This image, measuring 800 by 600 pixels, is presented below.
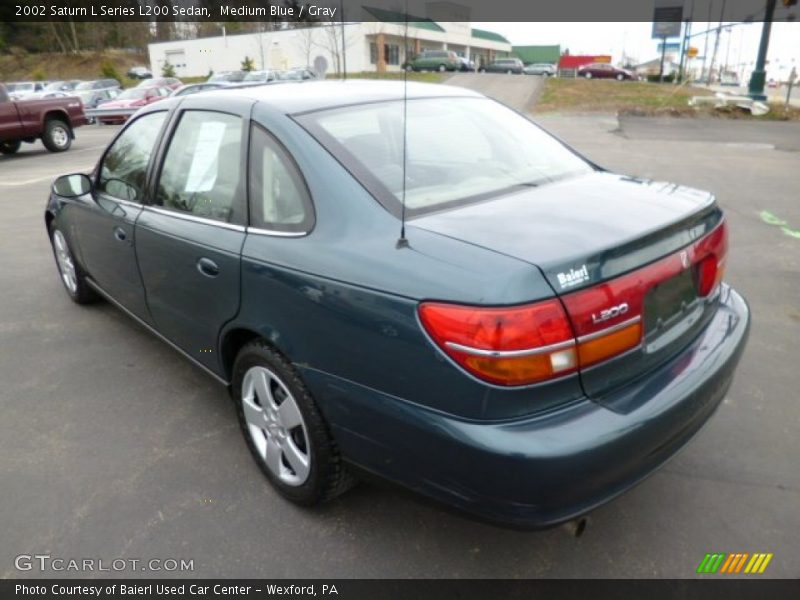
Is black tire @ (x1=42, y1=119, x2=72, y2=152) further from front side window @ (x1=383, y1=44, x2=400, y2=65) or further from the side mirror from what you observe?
the side mirror

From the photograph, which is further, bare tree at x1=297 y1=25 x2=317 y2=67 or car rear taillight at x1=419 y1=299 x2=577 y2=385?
bare tree at x1=297 y1=25 x2=317 y2=67

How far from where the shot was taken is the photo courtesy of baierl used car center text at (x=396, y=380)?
5.83ft

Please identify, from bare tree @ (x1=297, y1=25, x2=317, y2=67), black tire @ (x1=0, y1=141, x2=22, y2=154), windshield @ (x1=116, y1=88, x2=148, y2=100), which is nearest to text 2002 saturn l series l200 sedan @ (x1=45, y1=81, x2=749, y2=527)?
black tire @ (x1=0, y1=141, x2=22, y2=154)

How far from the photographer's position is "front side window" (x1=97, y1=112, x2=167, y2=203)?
10.7 ft

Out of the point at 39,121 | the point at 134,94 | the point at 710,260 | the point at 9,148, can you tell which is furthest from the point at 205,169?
the point at 134,94

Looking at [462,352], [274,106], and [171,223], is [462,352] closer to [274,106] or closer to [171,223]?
[274,106]

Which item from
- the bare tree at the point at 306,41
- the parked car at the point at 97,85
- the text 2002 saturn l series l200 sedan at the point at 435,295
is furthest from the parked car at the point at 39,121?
the bare tree at the point at 306,41

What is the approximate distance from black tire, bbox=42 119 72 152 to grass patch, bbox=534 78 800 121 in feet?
51.0

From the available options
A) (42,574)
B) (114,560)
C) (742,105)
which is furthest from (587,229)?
(742,105)

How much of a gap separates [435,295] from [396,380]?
0.30 metres

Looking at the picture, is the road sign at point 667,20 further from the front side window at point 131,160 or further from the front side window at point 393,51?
the front side window at point 131,160

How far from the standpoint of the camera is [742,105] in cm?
1877

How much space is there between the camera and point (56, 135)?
51.2 feet

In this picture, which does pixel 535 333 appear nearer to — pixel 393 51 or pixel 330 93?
pixel 330 93
